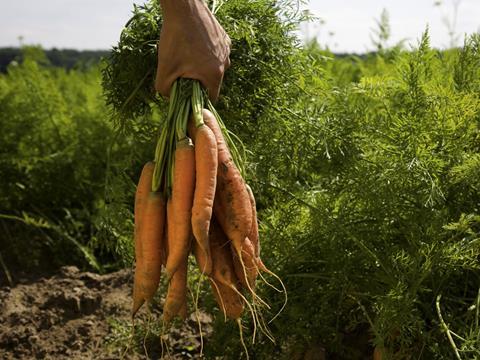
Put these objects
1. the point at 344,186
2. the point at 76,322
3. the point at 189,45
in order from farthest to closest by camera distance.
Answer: the point at 76,322
the point at 344,186
the point at 189,45

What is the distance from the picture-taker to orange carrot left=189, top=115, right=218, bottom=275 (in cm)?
199

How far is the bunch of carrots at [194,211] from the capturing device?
Answer: 79.3 inches

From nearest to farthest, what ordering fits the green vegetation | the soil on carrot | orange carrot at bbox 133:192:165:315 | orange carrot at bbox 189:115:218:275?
orange carrot at bbox 189:115:218:275 → orange carrot at bbox 133:192:165:315 → the green vegetation → the soil on carrot

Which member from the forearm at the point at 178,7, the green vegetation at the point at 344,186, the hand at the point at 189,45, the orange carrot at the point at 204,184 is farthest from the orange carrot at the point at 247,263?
the forearm at the point at 178,7

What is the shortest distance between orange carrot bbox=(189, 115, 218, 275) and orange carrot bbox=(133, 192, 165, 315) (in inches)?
5.5

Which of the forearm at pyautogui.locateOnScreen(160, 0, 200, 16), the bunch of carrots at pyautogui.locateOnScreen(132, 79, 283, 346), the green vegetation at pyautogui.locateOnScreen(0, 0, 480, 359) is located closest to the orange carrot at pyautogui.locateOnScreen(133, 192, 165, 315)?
the bunch of carrots at pyautogui.locateOnScreen(132, 79, 283, 346)

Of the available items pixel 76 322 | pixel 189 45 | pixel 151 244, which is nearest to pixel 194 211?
pixel 151 244

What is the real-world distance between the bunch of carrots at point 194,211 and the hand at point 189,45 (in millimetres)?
38

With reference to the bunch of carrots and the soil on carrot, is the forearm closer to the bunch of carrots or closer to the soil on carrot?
the bunch of carrots

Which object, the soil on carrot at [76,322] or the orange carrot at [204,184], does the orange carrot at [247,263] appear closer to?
the orange carrot at [204,184]

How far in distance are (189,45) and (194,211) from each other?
47cm

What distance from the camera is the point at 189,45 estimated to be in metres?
2.10

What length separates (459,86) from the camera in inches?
113

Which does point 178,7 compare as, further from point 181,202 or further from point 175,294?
point 175,294
